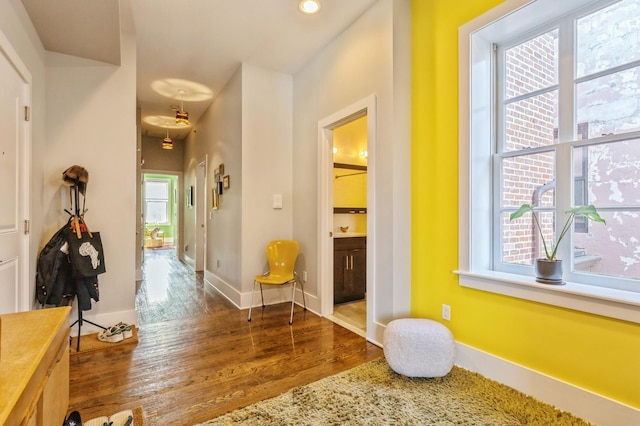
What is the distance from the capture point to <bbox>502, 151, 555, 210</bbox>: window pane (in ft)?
6.33

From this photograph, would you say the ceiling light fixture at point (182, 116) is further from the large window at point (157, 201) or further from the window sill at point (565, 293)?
the large window at point (157, 201)

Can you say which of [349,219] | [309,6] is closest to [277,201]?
[349,219]

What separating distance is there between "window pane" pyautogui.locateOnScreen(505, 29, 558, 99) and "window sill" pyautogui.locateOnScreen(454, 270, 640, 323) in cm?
124

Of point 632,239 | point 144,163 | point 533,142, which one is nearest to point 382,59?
point 533,142

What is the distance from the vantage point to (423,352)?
1.94 meters

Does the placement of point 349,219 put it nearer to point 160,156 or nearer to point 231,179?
point 231,179

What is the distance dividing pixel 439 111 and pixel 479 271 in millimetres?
1201

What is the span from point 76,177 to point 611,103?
374 cm

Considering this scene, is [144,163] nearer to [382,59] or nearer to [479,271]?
[382,59]

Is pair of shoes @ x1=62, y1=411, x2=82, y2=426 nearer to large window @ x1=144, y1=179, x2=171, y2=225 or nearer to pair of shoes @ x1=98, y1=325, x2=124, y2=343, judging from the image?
pair of shoes @ x1=98, y1=325, x2=124, y2=343

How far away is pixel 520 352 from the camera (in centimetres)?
186

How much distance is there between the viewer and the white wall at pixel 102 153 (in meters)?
2.66

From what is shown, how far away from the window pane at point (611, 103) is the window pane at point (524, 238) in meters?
0.56

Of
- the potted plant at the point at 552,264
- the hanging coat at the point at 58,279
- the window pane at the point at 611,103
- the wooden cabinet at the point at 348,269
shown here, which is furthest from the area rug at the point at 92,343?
the window pane at the point at 611,103
